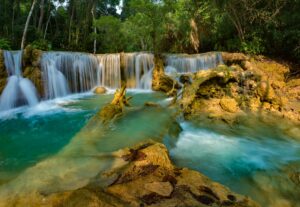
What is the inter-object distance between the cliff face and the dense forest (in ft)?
19.9

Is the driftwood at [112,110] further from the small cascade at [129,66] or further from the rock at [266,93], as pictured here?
the small cascade at [129,66]

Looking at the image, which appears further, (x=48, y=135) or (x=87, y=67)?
(x=87, y=67)

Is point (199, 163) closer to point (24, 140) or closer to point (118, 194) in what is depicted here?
point (118, 194)

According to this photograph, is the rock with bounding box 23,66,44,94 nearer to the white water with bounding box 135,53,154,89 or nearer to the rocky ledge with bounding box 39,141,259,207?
the white water with bounding box 135,53,154,89

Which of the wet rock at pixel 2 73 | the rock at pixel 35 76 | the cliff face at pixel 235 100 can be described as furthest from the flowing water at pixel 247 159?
the wet rock at pixel 2 73

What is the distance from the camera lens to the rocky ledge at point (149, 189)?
379cm

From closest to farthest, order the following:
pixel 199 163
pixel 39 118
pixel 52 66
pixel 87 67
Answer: pixel 199 163 < pixel 39 118 < pixel 52 66 < pixel 87 67

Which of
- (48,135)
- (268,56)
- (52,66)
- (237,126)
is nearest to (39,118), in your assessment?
(48,135)

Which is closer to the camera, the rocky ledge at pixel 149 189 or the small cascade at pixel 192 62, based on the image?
the rocky ledge at pixel 149 189

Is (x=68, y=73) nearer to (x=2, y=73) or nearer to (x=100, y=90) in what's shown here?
(x=100, y=90)

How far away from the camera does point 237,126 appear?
9.12 metres

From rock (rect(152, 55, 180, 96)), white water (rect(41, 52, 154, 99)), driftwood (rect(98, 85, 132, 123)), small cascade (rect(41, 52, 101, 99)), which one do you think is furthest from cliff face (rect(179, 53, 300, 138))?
small cascade (rect(41, 52, 101, 99))

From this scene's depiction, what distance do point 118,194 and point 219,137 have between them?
4.73 metres

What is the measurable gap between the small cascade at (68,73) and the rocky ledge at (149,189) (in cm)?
1026
